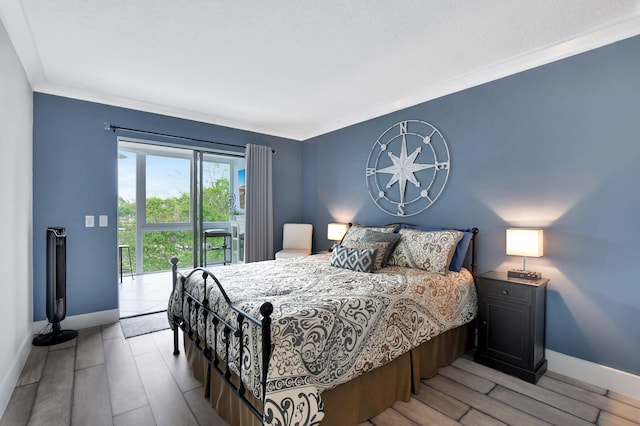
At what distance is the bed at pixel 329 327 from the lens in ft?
4.92

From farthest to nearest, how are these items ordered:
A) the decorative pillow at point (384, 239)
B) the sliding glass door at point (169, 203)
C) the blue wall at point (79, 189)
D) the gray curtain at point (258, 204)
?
the gray curtain at point (258, 204)
the sliding glass door at point (169, 203)
the blue wall at point (79, 189)
the decorative pillow at point (384, 239)

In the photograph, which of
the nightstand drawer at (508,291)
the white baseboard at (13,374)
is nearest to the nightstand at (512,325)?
the nightstand drawer at (508,291)

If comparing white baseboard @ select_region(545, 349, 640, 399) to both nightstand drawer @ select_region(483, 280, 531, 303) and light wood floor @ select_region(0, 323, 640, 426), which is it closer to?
light wood floor @ select_region(0, 323, 640, 426)

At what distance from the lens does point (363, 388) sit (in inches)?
74.8

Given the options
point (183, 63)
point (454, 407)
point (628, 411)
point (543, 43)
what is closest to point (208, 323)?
point (454, 407)

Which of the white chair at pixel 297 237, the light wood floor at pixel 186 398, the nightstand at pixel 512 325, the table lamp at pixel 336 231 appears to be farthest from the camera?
the white chair at pixel 297 237

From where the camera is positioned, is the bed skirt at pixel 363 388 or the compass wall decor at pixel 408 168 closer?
the bed skirt at pixel 363 388

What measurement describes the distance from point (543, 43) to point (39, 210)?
16.3 feet

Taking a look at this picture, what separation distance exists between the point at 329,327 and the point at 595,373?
7.30 ft

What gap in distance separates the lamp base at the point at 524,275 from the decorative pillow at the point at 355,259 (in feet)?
3.75

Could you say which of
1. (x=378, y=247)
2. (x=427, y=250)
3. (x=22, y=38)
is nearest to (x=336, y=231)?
(x=378, y=247)

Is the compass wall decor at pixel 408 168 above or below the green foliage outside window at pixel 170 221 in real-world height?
above

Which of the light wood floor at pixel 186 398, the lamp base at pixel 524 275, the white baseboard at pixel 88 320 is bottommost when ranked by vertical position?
the light wood floor at pixel 186 398

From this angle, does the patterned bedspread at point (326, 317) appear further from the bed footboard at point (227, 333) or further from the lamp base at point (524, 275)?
the lamp base at point (524, 275)
